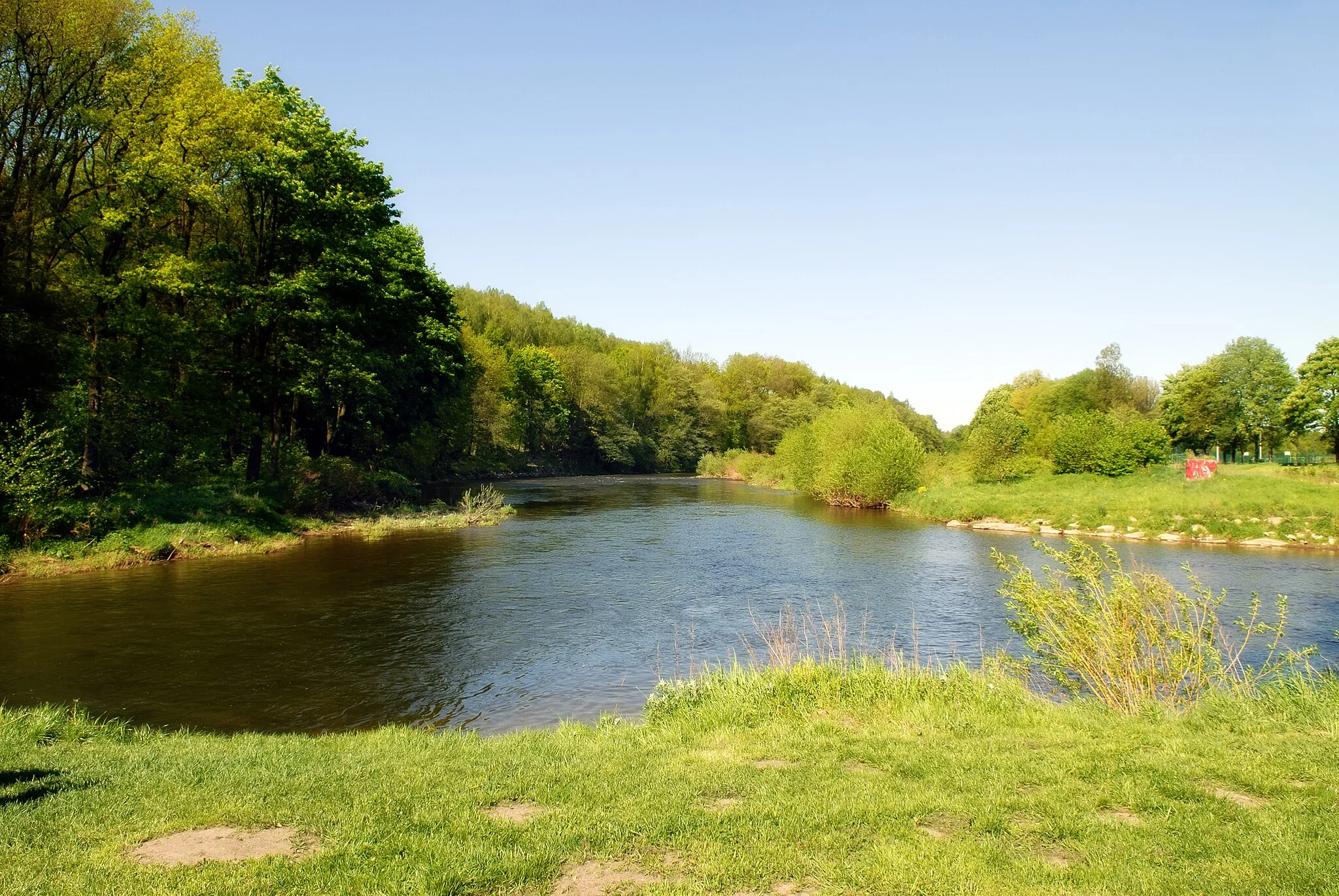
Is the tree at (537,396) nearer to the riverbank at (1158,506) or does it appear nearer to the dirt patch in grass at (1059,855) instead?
the riverbank at (1158,506)

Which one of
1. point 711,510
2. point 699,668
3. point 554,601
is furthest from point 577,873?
point 711,510

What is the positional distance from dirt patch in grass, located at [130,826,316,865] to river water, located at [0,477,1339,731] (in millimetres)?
5347

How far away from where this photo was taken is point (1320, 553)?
28859 mm

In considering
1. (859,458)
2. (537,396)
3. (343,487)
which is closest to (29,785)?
(343,487)

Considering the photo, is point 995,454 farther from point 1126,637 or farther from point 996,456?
point 1126,637

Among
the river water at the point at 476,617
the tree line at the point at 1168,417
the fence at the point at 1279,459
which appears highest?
the tree line at the point at 1168,417

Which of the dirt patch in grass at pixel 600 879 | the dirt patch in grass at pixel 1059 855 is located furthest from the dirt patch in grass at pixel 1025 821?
the dirt patch in grass at pixel 600 879

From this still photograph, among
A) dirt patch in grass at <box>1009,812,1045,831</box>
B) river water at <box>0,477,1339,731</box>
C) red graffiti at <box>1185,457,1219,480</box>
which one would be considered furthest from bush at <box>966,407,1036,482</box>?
dirt patch in grass at <box>1009,812,1045,831</box>

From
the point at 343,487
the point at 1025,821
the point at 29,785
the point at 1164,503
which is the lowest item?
the point at 29,785

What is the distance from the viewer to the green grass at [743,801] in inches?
184

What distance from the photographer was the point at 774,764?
700 cm

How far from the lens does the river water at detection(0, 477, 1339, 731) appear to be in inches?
461

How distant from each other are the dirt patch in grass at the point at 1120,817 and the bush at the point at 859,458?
43.7 meters

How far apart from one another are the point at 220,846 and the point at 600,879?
2620mm
